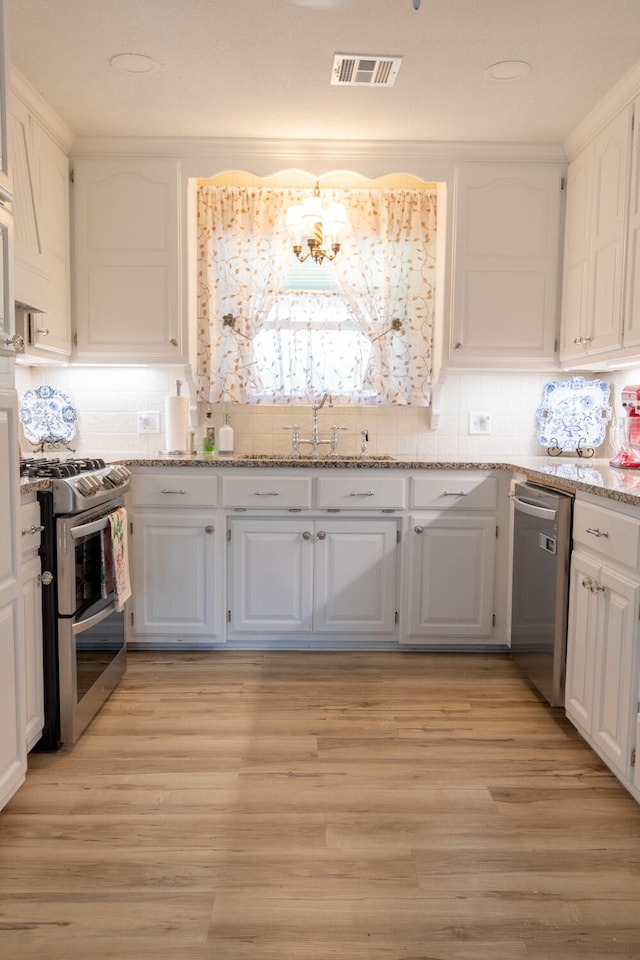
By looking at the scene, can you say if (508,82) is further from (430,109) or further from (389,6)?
(389,6)

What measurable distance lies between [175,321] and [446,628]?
6.50ft

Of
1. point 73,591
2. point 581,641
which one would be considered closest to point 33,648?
point 73,591

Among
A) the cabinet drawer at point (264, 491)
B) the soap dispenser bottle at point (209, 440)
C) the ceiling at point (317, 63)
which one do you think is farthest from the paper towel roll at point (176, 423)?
the ceiling at point (317, 63)

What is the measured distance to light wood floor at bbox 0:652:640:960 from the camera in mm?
1446

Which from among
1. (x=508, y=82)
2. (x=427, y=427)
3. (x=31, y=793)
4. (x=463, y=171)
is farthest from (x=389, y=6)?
(x=31, y=793)

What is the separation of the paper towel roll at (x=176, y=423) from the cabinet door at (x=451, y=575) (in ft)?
4.05

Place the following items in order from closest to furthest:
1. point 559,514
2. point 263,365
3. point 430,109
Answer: point 559,514 → point 430,109 → point 263,365

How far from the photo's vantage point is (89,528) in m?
2.34

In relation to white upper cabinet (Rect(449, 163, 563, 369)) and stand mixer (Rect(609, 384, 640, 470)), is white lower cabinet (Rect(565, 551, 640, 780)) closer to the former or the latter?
stand mixer (Rect(609, 384, 640, 470))

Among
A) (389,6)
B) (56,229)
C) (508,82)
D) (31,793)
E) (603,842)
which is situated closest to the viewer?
(603,842)

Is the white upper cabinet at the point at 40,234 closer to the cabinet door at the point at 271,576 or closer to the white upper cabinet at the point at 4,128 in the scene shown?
the white upper cabinet at the point at 4,128

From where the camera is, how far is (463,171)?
10.9ft

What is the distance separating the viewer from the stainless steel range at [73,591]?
219 centimetres

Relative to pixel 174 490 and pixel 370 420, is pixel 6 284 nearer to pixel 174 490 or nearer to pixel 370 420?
pixel 174 490
